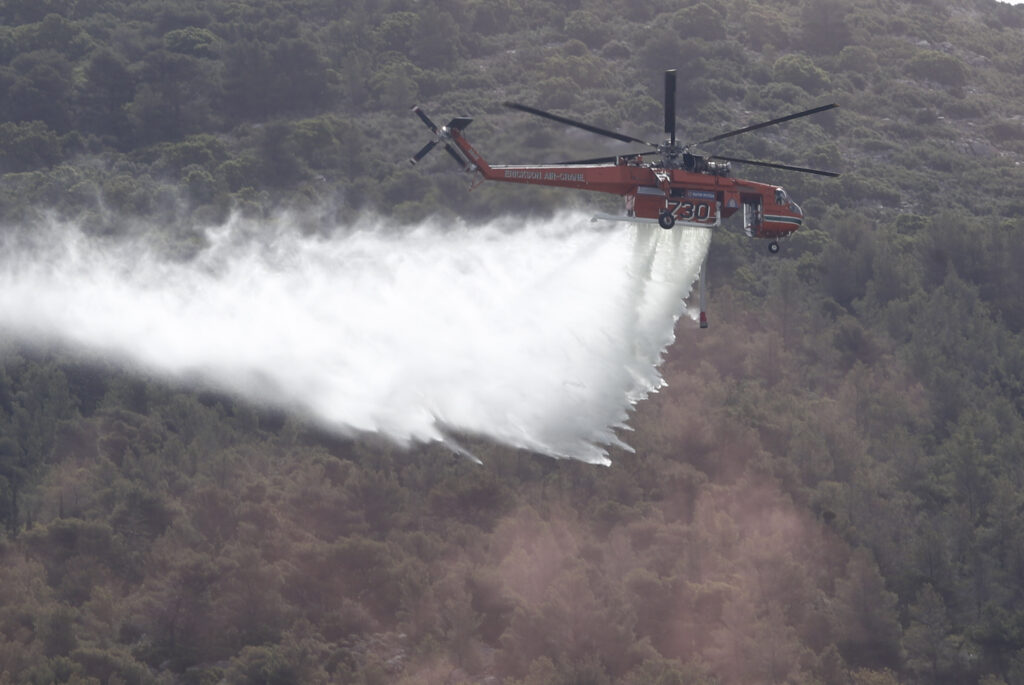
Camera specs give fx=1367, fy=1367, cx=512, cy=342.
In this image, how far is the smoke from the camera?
147ft

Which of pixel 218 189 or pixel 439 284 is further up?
pixel 439 284

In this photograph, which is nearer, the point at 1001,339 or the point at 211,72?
the point at 1001,339

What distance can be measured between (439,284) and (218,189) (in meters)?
36.3

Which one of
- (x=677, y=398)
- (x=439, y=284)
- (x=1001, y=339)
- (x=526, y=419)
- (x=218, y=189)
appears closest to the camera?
(x=526, y=419)

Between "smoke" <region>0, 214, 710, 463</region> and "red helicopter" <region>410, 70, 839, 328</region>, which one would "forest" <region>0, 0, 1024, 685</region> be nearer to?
"smoke" <region>0, 214, 710, 463</region>

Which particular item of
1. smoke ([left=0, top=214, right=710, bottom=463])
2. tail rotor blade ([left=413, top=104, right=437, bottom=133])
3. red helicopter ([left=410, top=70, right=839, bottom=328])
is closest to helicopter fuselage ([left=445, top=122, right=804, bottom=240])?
red helicopter ([left=410, top=70, right=839, bottom=328])

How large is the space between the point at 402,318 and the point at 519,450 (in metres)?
12.2

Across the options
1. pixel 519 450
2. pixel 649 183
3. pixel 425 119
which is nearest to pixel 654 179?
pixel 649 183

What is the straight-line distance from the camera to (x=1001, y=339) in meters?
77.2

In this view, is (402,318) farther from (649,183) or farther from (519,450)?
(649,183)

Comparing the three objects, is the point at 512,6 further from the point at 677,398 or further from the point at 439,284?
the point at 439,284

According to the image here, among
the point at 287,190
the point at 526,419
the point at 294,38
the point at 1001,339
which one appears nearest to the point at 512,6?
the point at 294,38

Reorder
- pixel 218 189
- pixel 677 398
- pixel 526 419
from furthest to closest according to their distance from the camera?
pixel 218 189 < pixel 677 398 < pixel 526 419

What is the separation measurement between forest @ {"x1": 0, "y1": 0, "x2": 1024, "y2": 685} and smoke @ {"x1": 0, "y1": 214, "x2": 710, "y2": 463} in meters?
3.55
